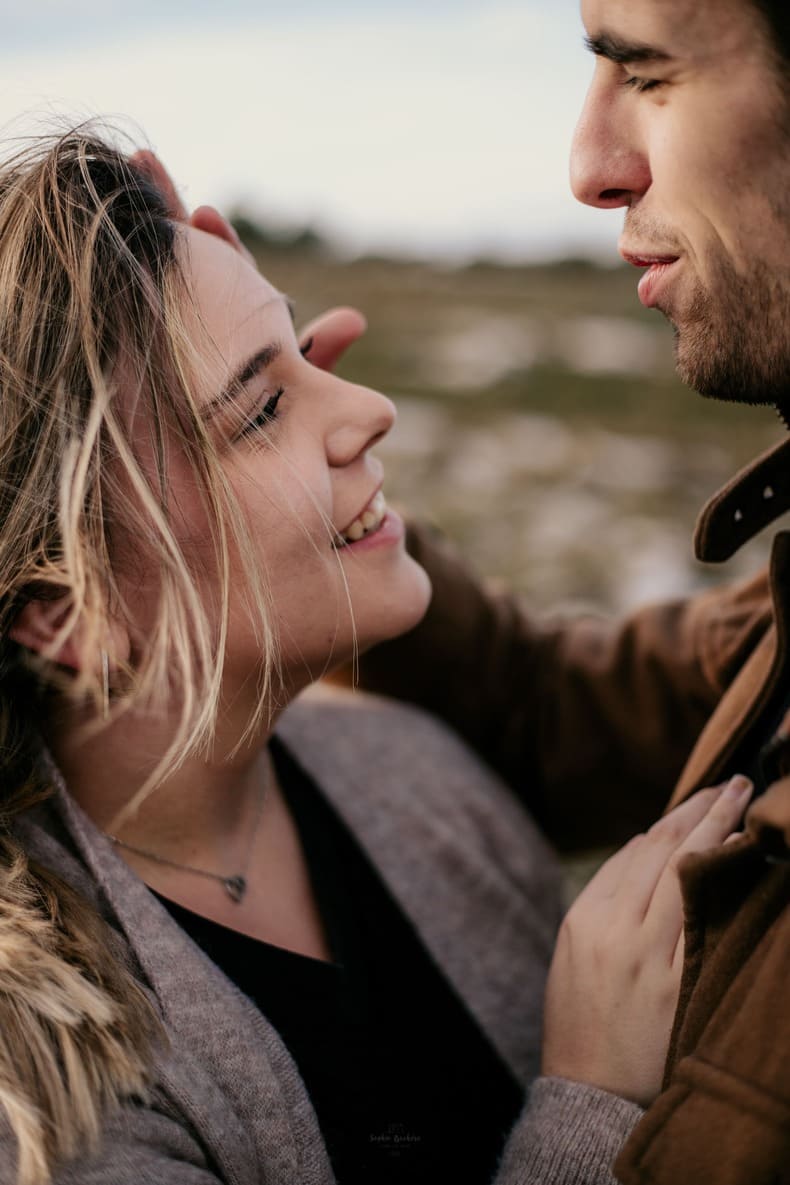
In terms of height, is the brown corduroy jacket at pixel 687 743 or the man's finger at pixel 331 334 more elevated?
the man's finger at pixel 331 334

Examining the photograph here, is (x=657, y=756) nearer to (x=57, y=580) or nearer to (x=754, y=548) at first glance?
(x=57, y=580)

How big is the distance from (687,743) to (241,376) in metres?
1.34

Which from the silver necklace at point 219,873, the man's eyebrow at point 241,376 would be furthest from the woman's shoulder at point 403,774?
the man's eyebrow at point 241,376

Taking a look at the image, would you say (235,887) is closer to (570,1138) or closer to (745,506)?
(570,1138)

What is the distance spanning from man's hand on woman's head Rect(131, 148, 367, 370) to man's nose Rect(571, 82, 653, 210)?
66 centimetres

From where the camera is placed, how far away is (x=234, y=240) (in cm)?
207

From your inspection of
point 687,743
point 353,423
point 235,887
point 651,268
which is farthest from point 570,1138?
point 651,268

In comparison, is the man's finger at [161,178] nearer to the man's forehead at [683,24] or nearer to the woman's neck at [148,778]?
the man's forehead at [683,24]

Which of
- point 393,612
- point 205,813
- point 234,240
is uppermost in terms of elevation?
point 234,240

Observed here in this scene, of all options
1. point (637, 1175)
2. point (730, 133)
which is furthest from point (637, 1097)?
point (730, 133)

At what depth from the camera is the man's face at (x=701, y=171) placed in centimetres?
150

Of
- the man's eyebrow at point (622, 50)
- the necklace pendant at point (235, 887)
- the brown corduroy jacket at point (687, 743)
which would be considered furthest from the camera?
the necklace pendant at point (235, 887)

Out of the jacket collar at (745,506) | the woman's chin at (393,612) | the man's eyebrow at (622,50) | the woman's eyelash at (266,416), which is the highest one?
the man's eyebrow at (622,50)

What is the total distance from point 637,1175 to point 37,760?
1.15 metres
